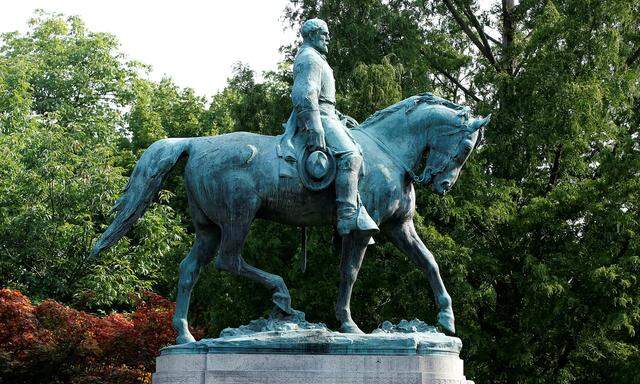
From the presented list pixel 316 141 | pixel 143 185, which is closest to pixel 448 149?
pixel 316 141

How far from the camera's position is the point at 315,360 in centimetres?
1132

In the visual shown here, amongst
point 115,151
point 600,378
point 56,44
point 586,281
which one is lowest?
point 600,378

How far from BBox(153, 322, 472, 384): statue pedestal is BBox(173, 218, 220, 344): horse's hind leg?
0.54 meters

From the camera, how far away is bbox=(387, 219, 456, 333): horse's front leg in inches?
479

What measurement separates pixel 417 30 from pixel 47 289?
1035 centimetres

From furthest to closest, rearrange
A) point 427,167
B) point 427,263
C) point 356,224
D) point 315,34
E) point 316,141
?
point 315,34, point 427,167, point 427,263, point 316,141, point 356,224

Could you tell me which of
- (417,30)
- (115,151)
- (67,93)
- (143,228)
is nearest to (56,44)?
(67,93)

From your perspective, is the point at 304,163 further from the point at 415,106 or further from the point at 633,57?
the point at 633,57

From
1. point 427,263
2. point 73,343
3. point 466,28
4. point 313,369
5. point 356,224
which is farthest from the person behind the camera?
point 466,28

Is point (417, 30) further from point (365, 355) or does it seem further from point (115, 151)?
point (365, 355)

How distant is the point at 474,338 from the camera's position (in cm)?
2069

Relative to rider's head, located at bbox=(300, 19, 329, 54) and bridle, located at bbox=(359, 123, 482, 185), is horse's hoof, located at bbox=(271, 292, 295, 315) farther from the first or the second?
rider's head, located at bbox=(300, 19, 329, 54)

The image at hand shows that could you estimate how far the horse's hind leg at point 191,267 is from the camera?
474 inches

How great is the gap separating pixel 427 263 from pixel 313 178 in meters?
1.52
